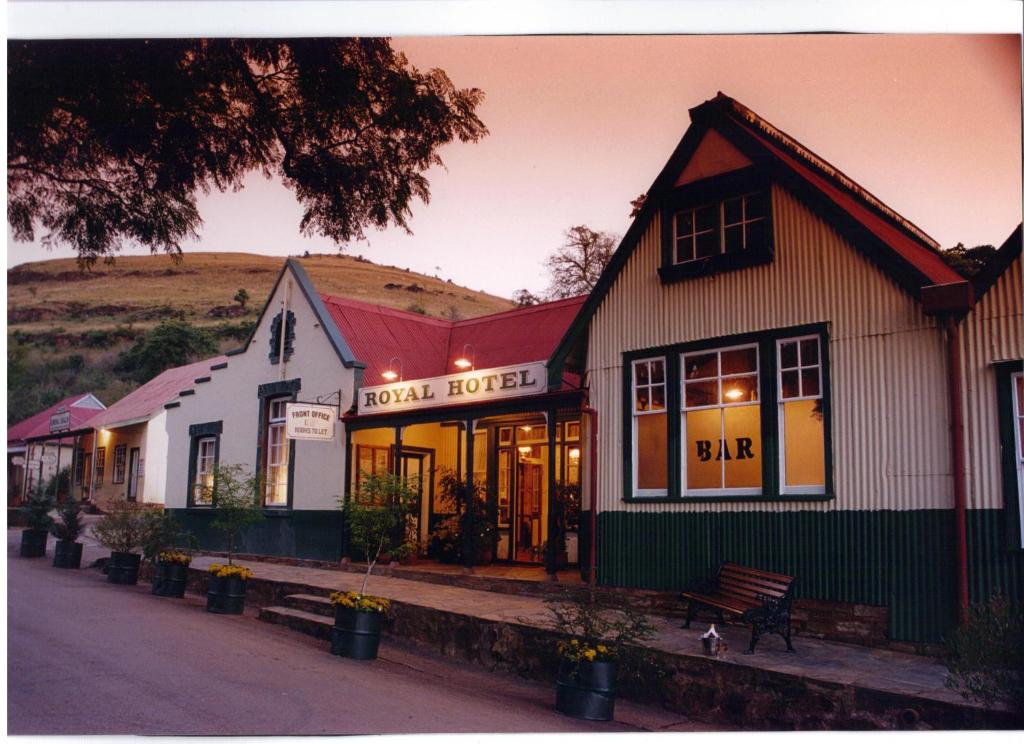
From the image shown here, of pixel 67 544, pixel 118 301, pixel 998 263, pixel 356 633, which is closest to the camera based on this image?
pixel 998 263

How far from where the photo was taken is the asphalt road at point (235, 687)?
732 centimetres

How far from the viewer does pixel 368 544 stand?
1227 centimetres

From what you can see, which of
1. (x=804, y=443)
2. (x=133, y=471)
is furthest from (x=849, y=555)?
(x=133, y=471)

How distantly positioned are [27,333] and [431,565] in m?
7.33

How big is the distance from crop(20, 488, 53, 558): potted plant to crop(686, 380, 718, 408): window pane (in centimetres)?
1493

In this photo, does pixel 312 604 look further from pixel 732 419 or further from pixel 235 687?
pixel 732 419

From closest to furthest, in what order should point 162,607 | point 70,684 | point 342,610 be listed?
1. point 70,684
2. point 342,610
3. point 162,607

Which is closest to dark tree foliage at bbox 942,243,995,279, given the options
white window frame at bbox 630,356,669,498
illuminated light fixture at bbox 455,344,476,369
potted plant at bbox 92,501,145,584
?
white window frame at bbox 630,356,669,498

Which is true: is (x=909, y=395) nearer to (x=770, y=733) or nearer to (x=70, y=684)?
(x=770, y=733)

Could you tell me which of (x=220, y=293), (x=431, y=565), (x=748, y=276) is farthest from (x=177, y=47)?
(x=220, y=293)

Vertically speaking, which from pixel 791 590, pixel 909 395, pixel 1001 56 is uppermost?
pixel 1001 56

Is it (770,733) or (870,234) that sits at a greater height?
(870,234)

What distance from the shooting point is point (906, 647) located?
878cm

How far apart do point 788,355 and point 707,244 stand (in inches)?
70.3
